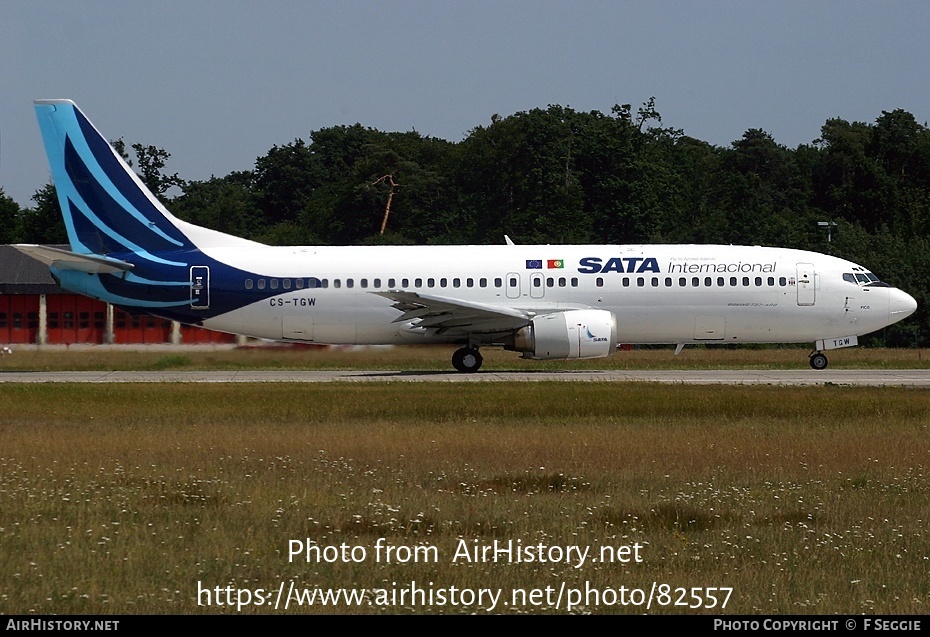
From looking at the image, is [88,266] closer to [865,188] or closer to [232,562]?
[232,562]

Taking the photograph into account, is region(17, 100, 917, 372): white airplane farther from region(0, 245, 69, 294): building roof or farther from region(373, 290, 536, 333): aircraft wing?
region(0, 245, 69, 294): building roof

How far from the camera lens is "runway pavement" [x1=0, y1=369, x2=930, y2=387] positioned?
105ft

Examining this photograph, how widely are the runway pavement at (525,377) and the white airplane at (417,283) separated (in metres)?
1.11

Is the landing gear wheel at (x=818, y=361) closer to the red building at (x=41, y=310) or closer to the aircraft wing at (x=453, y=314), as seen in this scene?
the aircraft wing at (x=453, y=314)

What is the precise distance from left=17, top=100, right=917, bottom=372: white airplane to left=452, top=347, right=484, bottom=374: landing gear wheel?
0.06 metres

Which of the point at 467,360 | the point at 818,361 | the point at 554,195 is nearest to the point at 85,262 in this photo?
the point at 467,360

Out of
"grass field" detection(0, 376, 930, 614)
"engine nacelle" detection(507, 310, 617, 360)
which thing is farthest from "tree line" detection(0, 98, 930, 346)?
"grass field" detection(0, 376, 930, 614)

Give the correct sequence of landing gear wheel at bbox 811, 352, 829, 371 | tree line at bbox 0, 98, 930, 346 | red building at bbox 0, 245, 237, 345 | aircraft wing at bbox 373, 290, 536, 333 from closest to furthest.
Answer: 1. aircraft wing at bbox 373, 290, 536, 333
2. landing gear wheel at bbox 811, 352, 829, 371
3. red building at bbox 0, 245, 237, 345
4. tree line at bbox 0, 98, 930, 346

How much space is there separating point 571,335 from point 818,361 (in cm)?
860

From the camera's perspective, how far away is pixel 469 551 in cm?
1114

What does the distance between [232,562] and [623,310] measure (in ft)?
83.5

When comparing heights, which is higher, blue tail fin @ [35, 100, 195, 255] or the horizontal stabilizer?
blue tail fin @ [35, 100, 195, 255]

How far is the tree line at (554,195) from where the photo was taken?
7631cm
